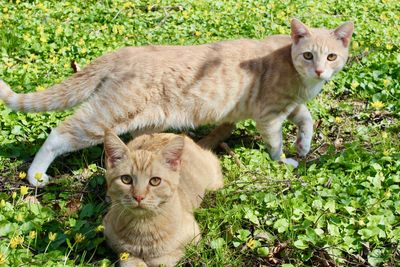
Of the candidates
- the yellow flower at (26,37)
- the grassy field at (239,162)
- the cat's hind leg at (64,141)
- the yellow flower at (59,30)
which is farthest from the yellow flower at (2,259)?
the yellow flower at (59,30)

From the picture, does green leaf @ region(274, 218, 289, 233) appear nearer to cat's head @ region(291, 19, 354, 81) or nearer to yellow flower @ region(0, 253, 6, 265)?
cat's head @ region(291, 19, 354, 81)

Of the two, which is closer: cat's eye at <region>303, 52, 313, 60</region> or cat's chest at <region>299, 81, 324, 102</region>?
cat's eye at <region>303, 52, 313, 60</region>

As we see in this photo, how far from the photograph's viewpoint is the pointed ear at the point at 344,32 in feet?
16.9

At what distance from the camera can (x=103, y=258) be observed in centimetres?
388

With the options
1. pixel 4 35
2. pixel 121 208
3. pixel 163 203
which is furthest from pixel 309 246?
pixel 4 35

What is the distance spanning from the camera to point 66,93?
492 cm

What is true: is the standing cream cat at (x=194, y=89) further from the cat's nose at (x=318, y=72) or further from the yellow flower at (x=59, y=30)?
the yellow flower at (x=59, y=30)

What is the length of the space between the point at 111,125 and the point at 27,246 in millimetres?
1402

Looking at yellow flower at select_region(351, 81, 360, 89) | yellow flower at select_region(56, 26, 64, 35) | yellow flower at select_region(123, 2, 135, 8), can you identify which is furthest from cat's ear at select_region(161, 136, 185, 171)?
yellow flower at select_region(123, 2, 135, 8)

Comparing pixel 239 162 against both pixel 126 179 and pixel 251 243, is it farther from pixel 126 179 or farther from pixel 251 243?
pixel 126 179

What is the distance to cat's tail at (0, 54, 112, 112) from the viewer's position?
16.0 ft

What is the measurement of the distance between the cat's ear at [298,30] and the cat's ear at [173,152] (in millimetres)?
2005

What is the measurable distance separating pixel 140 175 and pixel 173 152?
0.29m

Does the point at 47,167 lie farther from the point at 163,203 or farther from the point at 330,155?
the point at 330,155
